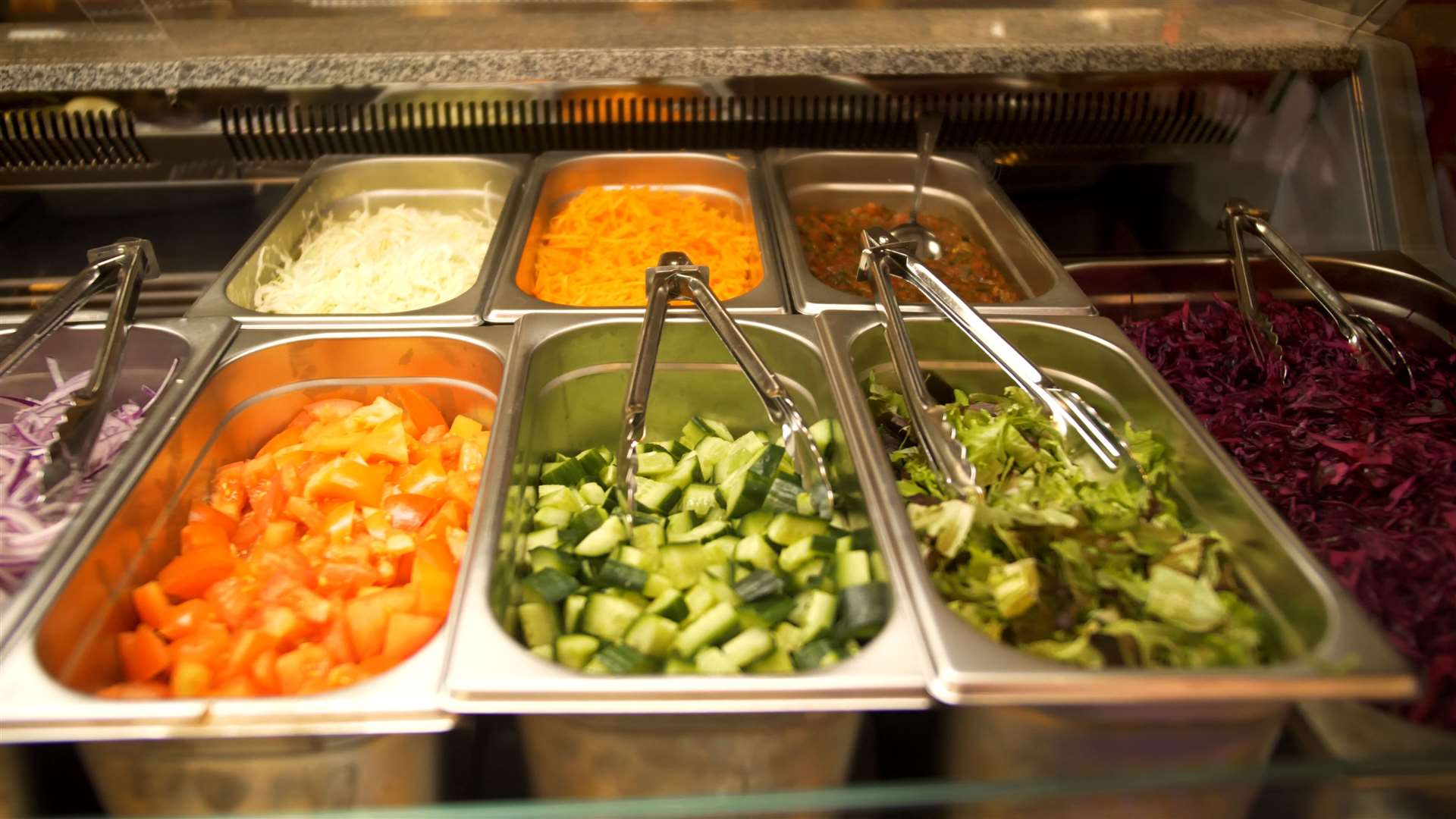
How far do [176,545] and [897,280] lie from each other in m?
1.76

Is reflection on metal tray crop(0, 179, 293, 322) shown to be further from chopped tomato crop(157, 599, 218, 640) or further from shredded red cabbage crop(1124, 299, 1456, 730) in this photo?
shredded red cabbage crop(1124, 299, 1456, 730)

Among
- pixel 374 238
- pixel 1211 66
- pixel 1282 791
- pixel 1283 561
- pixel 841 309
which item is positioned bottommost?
pixel 1282 791

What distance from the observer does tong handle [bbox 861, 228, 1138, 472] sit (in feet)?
5.08

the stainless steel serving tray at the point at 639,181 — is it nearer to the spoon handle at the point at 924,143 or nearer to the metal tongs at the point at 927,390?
the metal tongs at the point at 927,390

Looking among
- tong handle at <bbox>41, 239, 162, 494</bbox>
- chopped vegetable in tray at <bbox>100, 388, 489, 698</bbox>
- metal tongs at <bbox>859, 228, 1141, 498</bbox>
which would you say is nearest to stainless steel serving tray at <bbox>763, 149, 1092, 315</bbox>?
metal tongs at <bbox>859, 228, 1141, 498</bbox>

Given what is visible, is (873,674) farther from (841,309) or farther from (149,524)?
(149,524)

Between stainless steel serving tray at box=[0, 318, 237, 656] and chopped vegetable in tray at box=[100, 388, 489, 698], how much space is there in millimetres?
161

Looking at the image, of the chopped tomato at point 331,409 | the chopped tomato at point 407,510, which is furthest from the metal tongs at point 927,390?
the chopped tomato at point 331,409

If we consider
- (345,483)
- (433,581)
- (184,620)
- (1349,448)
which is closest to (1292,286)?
(1349,448)

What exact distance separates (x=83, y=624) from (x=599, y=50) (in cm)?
171

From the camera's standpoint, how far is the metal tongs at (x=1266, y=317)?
182 centimetres

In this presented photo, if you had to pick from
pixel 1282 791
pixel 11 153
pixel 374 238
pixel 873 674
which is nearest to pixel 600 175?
pixel 374 238

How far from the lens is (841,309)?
1867mm

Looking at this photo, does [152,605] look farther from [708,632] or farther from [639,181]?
[639,181]
